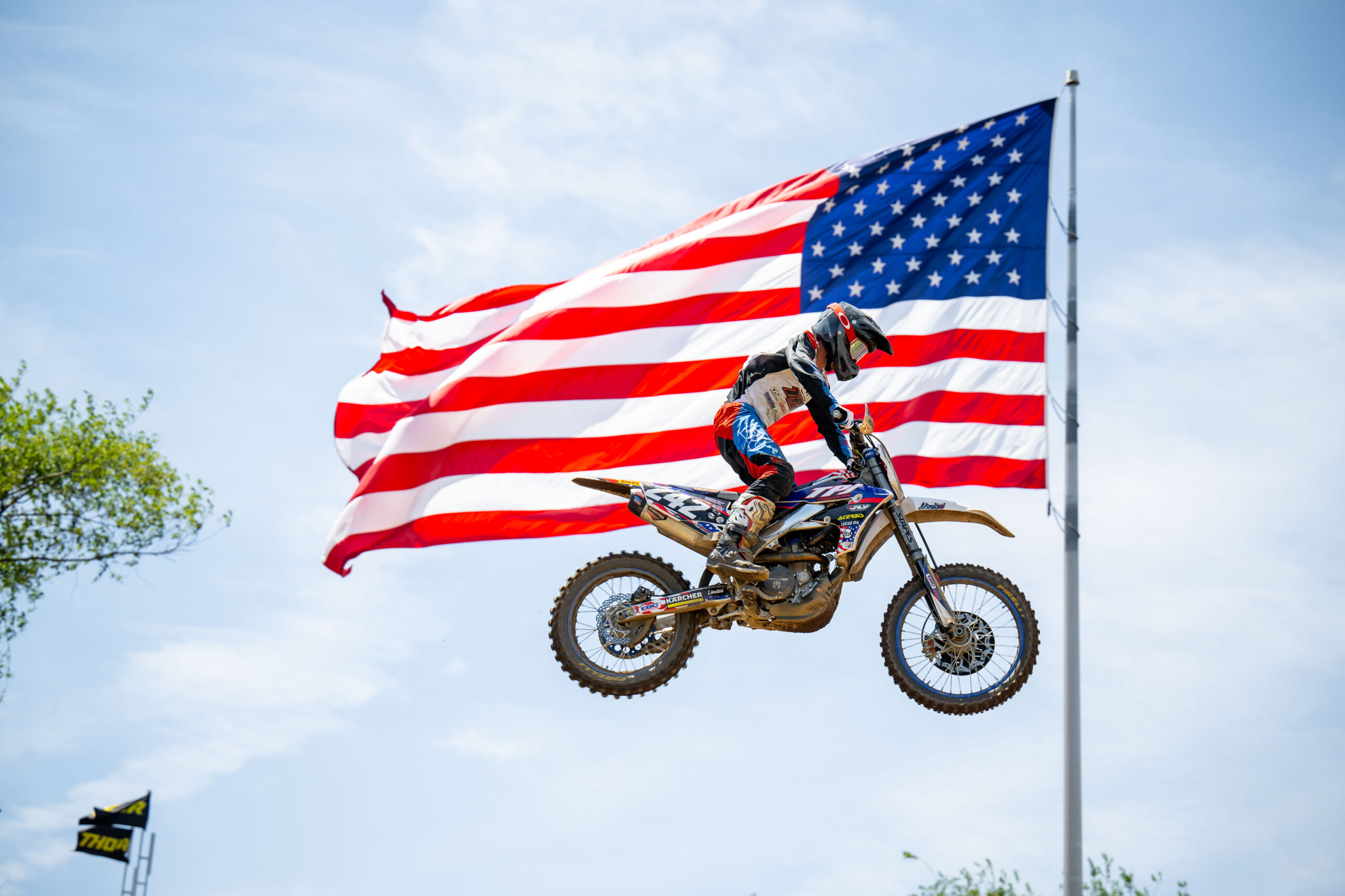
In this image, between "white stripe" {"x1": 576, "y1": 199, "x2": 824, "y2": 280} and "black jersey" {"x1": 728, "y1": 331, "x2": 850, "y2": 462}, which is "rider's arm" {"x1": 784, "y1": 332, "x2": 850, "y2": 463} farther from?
"white stripe" {"x1": 576, "y1": 199, "x2": 824, "y2": 280}

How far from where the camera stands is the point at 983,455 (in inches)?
534

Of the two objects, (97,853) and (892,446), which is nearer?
(892,446)

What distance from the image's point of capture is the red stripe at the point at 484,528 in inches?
559

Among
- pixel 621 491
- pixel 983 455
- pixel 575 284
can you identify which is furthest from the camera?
pixel 575 284

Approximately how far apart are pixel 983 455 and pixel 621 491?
445cm

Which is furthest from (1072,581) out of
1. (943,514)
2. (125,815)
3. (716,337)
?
(125,815)

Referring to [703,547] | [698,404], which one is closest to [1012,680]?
[703,547]

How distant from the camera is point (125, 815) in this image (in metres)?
23.8

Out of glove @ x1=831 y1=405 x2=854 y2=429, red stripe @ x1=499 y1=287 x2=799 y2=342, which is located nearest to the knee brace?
glove @ x1=831 y1=405 x2=854 y2=429

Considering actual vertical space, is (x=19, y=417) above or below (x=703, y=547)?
above

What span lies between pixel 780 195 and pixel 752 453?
19.6ft

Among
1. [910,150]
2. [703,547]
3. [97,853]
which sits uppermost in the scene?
[910,150]

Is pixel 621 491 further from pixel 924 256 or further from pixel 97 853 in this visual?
pixel 97 853

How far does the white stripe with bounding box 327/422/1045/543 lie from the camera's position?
13703mm
